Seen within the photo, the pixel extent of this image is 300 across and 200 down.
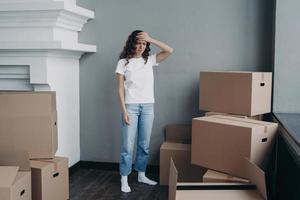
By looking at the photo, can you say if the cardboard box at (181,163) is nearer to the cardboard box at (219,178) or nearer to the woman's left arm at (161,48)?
the cardboard box at (219,178)

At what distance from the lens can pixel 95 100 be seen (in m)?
3.75

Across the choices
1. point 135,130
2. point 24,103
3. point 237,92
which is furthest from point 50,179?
point 237,92

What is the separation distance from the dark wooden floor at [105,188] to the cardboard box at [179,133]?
419 mm

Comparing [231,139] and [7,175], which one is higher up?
[231,139]

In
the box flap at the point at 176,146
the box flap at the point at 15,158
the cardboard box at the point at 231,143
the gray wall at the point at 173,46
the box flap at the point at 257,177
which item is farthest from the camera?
the gray wall at the point at 173,46

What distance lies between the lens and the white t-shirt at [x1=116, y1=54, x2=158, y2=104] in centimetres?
311

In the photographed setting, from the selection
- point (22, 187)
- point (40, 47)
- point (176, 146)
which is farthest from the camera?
point (176, 146)

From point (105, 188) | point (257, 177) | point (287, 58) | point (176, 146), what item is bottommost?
point (105, 188)

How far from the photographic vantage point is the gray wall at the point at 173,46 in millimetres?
3389

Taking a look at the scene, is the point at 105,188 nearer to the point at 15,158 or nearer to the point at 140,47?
the point at 15,158

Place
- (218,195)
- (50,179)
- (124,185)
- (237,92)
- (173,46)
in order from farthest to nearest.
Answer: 1. (173,46)
2. (124,185)
3. (237,92)
4. (50,179)
5. (218,195)

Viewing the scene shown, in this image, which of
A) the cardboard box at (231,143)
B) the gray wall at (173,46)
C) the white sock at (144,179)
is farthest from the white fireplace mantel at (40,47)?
the cardboard box at (231,143)

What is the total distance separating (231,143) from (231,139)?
3cm

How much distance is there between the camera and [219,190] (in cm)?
197
